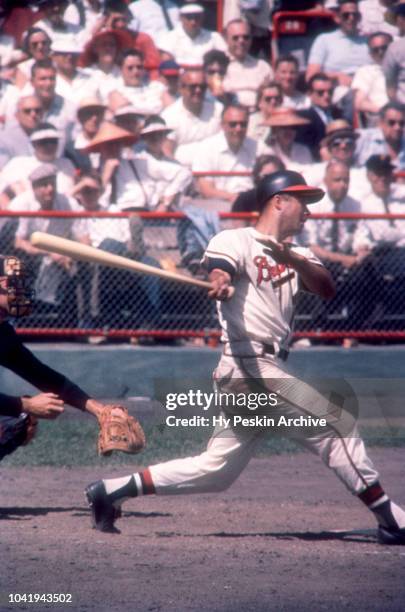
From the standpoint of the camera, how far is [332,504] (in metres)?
6.24

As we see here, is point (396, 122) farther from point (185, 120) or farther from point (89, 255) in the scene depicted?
point (89, 255)

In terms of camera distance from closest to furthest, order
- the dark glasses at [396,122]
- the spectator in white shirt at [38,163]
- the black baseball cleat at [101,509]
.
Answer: the black baseball cleat at [101,509]
the spectator in white shirt at [38,163]
the dark glasses at [396,122]

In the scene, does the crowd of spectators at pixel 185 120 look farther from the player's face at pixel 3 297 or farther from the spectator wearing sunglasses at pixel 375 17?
the player's face at pixel 3 297

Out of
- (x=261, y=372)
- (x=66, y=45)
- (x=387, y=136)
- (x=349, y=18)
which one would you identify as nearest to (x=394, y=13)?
(x=349, y=18)

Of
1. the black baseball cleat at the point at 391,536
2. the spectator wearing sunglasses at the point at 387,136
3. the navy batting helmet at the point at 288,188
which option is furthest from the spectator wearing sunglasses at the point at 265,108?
the black baseball cleat at the point at 391,536

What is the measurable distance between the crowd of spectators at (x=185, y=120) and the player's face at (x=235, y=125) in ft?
0.04

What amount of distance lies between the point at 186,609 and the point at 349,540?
152 centimetres

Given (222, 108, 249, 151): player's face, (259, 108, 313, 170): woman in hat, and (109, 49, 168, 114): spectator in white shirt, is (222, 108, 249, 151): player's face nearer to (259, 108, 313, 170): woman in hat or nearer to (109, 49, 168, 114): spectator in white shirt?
(259, 108, 313, 170): woman in hat

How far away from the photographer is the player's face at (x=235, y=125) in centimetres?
994

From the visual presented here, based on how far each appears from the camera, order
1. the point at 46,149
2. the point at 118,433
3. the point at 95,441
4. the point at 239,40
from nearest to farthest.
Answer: the point at 118,433, the point at 95,441, the point at 46,149, the point at 239,40

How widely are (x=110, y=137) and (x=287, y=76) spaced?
2099 millimetres

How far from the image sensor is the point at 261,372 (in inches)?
200

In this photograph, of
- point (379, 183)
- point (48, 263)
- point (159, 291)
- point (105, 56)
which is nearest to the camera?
point (48, 263)

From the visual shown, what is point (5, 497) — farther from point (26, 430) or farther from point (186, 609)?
point (186, 609)
